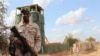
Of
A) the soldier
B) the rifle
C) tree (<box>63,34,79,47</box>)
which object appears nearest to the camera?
the rifle

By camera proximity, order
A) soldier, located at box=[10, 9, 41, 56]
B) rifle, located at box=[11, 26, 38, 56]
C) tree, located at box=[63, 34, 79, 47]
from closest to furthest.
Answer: rifle, located at box=[11, 26, 38, 56] < soldier, located at box=[10, 9, 41, 56] < tree, located at box=[63, 34, 79, 47]

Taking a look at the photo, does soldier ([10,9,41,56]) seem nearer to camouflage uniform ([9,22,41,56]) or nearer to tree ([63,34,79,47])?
camouflage uniform ([9,22,41,56])

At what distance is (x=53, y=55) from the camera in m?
32.3

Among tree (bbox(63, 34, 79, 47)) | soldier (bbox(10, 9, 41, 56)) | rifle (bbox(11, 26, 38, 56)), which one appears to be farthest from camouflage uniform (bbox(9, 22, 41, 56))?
tree (bbox(63, 34, 79, 47))

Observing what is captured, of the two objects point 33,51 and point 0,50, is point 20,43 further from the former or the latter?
point 0,50

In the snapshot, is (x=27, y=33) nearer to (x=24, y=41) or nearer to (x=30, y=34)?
(x=30, y=34)

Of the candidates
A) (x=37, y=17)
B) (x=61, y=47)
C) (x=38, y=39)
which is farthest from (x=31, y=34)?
(x=61, y=47)

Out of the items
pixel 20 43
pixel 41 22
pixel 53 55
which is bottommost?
pixel 53 55

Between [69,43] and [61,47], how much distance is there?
17.0 ft

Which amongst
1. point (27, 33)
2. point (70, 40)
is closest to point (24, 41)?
point (27, 33)

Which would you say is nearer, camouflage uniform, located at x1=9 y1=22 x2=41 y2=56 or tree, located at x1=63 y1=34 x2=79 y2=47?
camouflage uniform, located at x1=9 y1=22 x2=41 y2=56

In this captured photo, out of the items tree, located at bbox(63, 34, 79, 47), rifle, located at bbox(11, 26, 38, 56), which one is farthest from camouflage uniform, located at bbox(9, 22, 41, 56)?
tree, located at bbox(63, 34, 79, 47)

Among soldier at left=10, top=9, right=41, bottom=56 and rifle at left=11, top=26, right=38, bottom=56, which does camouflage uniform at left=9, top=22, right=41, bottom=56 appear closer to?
soldier at left=10, top=9, right=41, bottom=56

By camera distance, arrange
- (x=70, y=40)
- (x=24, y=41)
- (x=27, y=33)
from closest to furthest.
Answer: (x=24, y=41) → (x=27, y=33) → (x=70, y=40)
